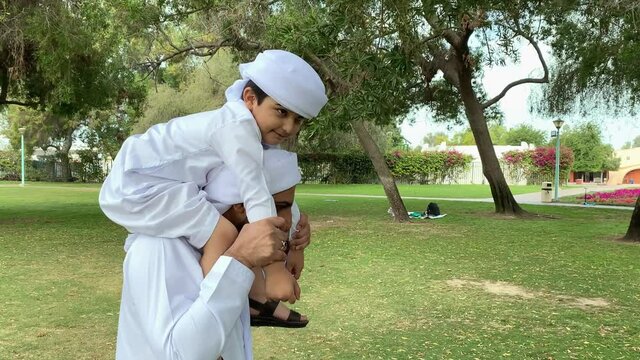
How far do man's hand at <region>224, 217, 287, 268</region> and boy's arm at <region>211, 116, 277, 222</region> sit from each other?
0.03 meters

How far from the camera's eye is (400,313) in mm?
5355

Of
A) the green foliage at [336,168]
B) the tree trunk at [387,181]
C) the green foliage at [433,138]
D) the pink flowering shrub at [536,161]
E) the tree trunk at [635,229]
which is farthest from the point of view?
the green foliage at [433,138]

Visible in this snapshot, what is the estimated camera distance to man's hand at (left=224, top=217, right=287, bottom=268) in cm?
114

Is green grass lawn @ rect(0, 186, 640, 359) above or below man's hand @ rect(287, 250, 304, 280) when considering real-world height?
below

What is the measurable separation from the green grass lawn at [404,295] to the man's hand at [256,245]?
3.14 meters

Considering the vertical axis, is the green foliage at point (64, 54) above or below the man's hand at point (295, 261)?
above

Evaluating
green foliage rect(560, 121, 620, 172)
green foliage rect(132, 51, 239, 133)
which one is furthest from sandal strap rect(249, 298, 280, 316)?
green foliage rect(560, 121, 620, 172)

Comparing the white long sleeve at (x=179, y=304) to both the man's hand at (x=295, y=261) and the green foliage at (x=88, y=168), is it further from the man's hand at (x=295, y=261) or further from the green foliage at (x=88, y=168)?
the green foliage at (x=88, y=168)

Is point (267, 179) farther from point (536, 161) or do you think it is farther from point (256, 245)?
point (536, 161)

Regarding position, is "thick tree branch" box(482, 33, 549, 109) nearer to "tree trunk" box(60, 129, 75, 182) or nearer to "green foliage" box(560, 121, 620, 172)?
"tree trunk" box(60, 129, 75, 182)

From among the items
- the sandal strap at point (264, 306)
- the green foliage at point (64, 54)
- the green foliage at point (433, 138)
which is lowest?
the sandal strap at point (264, 306)

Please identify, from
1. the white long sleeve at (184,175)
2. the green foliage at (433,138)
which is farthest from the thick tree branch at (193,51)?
the green foliage at (433,138)

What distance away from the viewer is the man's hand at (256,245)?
3.73ft

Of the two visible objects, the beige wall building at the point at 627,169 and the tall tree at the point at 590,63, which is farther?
the beige wall building at the point at 627,169
